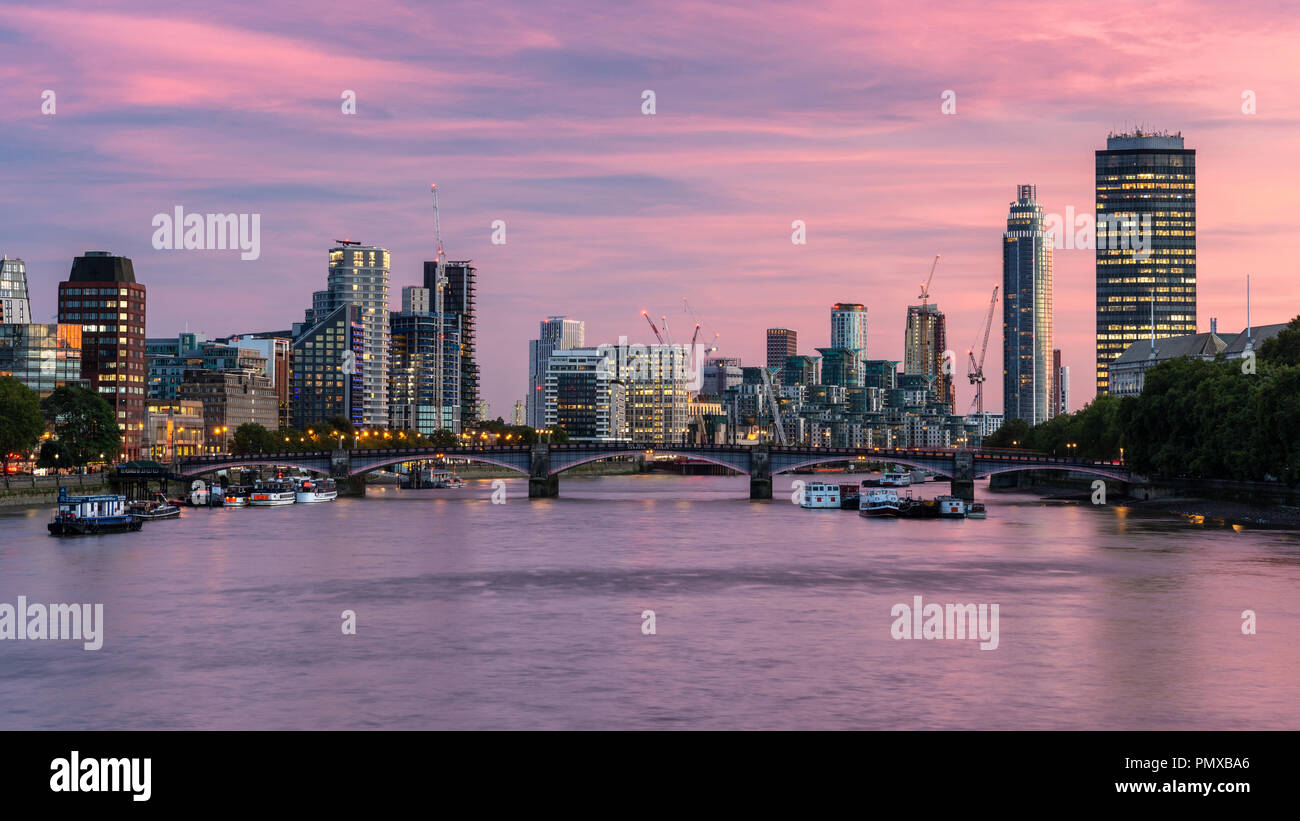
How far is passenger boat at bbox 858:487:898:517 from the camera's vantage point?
131000mm

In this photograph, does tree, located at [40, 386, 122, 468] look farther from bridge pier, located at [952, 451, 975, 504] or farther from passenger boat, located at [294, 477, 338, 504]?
bridge pier, located at [952, 451, 975, 504]

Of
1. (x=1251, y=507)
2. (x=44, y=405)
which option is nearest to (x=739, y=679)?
(x=1251, y=507)

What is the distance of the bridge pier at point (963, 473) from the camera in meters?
159

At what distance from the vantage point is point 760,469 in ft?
556

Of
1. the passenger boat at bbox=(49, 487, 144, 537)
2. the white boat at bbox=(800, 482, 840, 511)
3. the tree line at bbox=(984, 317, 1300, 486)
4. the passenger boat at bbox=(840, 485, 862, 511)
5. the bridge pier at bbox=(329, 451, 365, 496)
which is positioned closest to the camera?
the passenger boat at bbox=(49, 487, 144, 537)

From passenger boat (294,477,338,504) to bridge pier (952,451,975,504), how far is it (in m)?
67.6

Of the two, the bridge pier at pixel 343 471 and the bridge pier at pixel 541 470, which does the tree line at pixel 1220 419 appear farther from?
the bridge pier at pixel 343 471

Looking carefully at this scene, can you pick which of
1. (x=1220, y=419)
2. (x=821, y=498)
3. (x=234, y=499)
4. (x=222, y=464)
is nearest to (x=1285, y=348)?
(x=1220, y=419)

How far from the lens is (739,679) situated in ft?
154

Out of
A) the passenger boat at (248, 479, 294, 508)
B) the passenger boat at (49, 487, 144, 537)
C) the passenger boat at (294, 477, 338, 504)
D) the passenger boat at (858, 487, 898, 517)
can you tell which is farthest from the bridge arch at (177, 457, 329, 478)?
the passenger boat at (858, 487, 898, 517)

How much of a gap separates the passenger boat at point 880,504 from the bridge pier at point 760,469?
34361 mm

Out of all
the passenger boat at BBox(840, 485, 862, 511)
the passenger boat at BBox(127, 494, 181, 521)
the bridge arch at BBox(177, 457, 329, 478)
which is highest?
the bridge arch at BBox(177, 457, 329, 478)

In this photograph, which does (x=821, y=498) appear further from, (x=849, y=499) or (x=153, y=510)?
(x=153, y=510)
